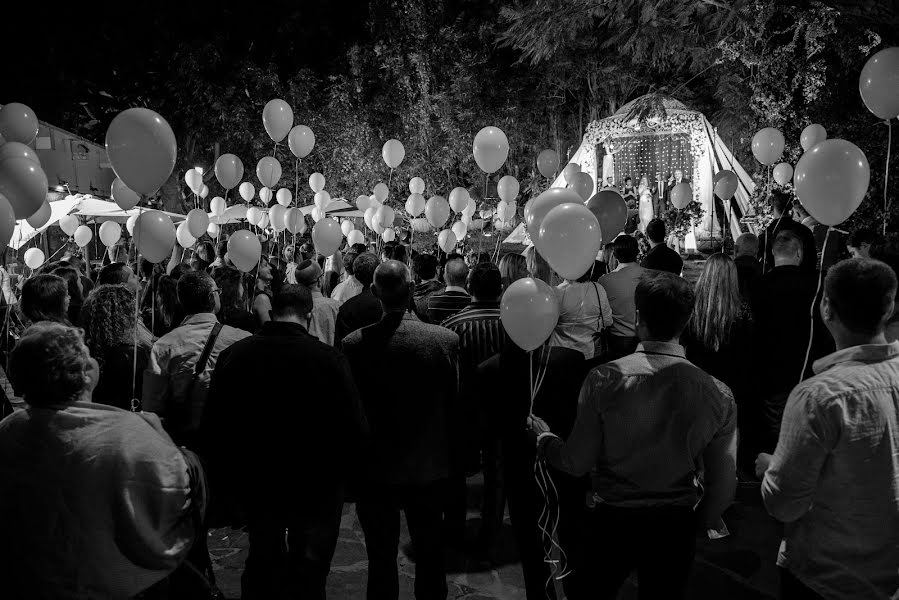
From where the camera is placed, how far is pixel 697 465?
8.54 feet

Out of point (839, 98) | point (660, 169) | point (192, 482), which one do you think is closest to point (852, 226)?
point (839, 98)

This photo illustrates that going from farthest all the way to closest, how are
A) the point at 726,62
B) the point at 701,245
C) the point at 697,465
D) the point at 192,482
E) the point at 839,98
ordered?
the point at 701,245, the point at 726,62, the point at 839,98, the point at 697,465, the point at 192,482

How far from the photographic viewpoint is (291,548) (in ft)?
10.4

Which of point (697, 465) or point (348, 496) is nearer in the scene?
point (697, 465)

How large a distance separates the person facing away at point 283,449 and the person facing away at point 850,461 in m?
1.73

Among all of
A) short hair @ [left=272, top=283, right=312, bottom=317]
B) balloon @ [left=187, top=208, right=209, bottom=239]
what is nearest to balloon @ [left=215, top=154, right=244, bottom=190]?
balloon @ [left=187, top=208, right=209, bottom=239]

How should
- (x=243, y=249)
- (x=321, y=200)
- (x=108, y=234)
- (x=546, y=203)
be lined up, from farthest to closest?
1. (x=321, y=200)
2. (x=108, y=234)
3. (x=243, y=249)
4. (x=546, y=203)

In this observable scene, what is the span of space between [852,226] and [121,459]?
948 centimetres

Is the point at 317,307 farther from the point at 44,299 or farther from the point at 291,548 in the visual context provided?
the point at 291,548

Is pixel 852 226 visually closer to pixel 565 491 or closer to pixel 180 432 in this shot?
pixel 565 491

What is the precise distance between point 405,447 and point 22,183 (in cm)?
320

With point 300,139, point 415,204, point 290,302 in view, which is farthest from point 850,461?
point 415,204

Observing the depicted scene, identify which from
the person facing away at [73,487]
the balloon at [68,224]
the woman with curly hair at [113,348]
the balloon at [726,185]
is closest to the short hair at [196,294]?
the woman with curly hair at [113,348]

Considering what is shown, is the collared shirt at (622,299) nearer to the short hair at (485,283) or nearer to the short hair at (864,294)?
the short hair at (485,283)
